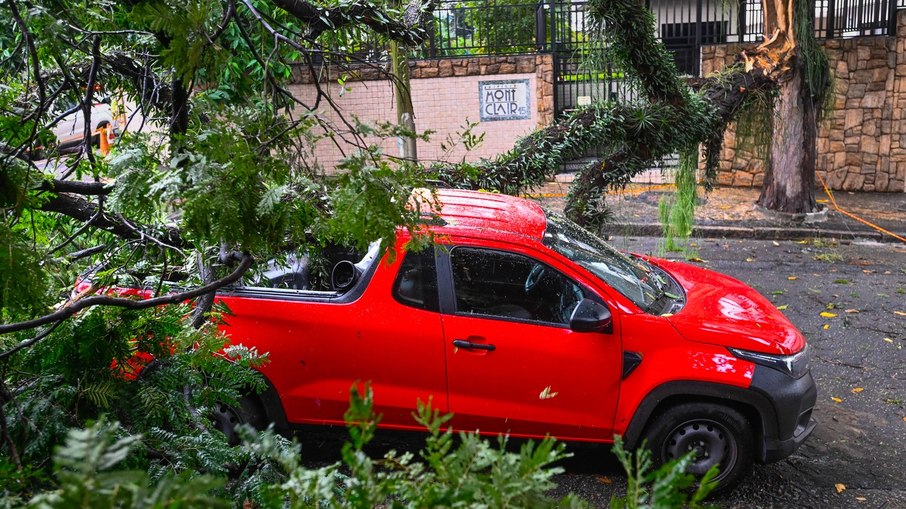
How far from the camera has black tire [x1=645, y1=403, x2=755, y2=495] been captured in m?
4.94

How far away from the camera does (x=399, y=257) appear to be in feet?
16.6

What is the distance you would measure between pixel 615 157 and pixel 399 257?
3643 mm

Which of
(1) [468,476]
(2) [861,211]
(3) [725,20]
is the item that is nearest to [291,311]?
(1) [468,476]

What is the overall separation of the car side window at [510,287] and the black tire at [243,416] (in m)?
1.40

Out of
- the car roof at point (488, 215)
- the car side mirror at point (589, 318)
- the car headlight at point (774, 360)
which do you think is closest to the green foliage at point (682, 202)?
the car roof at point (488, 215)

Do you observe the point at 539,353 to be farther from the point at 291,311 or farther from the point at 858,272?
the point at 858,272

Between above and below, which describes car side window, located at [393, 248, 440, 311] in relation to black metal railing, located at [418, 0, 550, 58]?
below

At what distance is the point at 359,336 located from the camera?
500 centimetres

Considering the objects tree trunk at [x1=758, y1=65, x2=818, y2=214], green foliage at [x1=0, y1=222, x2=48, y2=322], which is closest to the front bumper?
green foliage at [x1=0, y1=222, x2=48, y2=322]

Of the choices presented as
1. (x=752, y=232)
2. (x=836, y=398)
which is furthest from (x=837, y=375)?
(x=752, y=232)

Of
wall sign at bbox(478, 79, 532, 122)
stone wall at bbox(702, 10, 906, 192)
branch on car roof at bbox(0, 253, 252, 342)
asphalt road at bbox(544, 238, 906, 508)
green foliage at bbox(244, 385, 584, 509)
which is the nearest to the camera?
green foliage at bbox(244, 385, 584, 509)

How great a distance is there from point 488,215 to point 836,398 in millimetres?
3200

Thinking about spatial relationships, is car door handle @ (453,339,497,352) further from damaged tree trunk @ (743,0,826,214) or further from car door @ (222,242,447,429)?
damaged tree trunk @ (743,0,826,214)

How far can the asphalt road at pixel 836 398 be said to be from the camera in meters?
5.10
